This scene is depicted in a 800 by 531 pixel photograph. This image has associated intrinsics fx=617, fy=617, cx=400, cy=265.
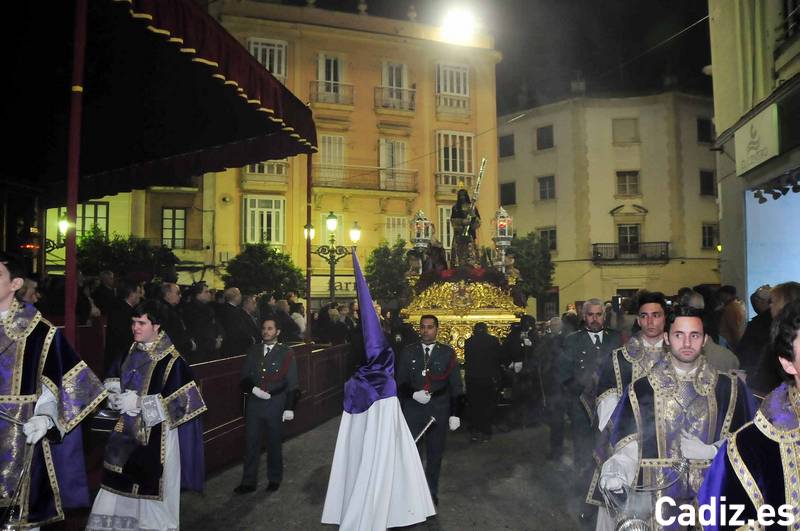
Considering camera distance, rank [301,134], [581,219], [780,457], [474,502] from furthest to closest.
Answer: [581,219] → [301,134] → [474,502] → [780,457]

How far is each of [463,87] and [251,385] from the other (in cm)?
2752

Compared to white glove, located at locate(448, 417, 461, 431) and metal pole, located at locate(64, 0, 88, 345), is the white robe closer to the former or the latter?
white glove, located at locate(448, 417, 461, 431)

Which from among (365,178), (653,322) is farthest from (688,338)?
(365,178)

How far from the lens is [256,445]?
692 centimetres

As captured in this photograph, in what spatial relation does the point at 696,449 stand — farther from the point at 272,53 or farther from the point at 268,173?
the point at 272,53

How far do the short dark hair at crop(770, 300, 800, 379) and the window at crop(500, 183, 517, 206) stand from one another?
35.8m

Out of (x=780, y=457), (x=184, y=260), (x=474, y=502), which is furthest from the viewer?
(x=184, y=260)

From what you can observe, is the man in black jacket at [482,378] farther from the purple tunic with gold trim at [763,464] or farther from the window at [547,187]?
the window at [547,187]

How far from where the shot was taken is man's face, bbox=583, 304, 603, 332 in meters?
7.12

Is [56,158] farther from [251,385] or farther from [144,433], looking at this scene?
[144,433]

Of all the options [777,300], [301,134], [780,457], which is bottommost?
[780,457]

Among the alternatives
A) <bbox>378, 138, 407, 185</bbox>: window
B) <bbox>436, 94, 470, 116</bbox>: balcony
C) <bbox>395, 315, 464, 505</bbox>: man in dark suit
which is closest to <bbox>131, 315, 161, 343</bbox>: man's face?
<bbox>395, 315, 464, 505</bbox>: man in dark suit

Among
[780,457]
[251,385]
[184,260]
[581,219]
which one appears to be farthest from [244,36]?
[780,457]

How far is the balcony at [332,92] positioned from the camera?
29.2m
